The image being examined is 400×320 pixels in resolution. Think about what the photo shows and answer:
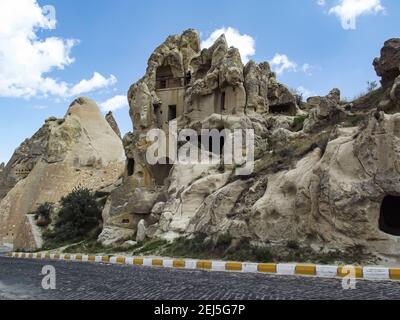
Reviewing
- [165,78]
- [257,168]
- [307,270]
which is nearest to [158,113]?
[165,78]

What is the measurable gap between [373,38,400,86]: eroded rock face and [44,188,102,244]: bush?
17.6 meters

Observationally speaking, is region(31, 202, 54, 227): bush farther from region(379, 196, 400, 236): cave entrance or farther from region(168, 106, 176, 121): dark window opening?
region(379, 196, 400, 236): cave entrance

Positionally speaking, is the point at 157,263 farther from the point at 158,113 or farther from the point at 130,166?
the point at 158,113

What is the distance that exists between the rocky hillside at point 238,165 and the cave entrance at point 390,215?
0.10 ft

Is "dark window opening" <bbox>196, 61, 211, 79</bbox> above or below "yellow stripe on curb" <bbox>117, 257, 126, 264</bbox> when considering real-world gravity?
above

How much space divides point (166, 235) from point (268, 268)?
8.78 metres

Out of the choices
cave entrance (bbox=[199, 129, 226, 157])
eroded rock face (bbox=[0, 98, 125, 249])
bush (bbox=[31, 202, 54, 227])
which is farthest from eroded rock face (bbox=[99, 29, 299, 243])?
eroded rock face (bbox=[0, 98, 125, 249])

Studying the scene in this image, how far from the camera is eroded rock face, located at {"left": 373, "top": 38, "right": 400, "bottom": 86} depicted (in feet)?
76.7

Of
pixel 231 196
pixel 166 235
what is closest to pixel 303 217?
pixel 231 196

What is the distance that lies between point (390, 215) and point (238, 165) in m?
8.09

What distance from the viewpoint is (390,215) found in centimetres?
1341
